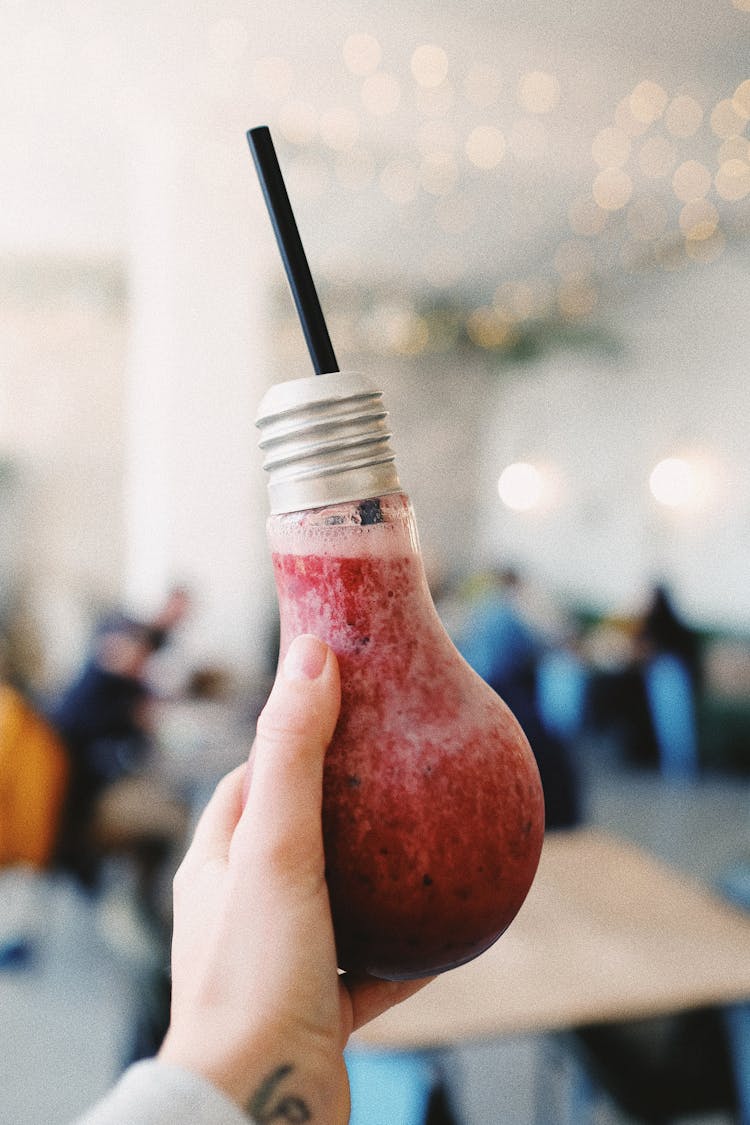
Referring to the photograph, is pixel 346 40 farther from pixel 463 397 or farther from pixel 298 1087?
pixel 463 397

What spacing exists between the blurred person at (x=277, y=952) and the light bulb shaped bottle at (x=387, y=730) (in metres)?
0.02

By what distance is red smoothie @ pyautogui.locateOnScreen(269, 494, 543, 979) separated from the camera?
430 mm

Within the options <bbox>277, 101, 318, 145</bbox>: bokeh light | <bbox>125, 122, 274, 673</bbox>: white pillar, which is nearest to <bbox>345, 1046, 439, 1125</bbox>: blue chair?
<bbox>125, 122, 274, 673</bbox>: white pillar

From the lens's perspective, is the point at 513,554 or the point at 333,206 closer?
the point at 333,206

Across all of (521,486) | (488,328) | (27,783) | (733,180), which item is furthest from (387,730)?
(488,328)

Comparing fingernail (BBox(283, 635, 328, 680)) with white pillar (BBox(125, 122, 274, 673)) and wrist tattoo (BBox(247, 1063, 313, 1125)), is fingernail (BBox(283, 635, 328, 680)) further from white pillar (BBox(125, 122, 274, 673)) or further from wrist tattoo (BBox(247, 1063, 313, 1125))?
white pillar (BBox(125, 122, 274, 673))

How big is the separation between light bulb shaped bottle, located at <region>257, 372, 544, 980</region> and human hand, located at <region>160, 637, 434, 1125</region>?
0.02m

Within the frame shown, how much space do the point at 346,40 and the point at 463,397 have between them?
4.82 m

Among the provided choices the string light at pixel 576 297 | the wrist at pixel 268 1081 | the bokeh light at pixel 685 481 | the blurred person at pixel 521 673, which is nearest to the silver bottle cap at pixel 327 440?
the wrist at pixel 268 1081

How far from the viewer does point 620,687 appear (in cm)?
546

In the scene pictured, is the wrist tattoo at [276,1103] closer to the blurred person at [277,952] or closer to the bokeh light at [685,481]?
the blurred person at [277,952]

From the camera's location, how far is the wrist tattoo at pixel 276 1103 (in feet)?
1.37

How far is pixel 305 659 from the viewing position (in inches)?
18.2

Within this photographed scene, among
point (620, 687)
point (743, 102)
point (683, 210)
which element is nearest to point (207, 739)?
point (620, 687)
